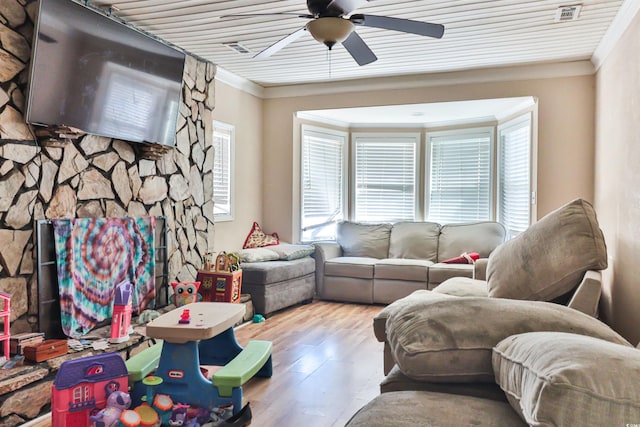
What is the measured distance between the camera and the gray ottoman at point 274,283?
16.2ft

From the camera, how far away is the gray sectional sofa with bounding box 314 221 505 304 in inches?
219

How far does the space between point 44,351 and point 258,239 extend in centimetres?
334

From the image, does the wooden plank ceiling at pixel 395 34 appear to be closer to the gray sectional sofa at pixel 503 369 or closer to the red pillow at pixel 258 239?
the red pillow at pixel 258 239

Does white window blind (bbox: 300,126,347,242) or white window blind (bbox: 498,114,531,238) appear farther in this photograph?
white window blind (bbox: 300,126,347,242)

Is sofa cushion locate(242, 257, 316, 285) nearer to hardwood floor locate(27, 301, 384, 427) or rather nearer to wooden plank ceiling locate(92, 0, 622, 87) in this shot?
hardwood floor locate(27, 301, 384, 427)

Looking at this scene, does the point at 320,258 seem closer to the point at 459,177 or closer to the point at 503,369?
the point at 459,177

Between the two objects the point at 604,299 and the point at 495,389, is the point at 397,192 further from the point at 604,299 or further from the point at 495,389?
the point at 495,389

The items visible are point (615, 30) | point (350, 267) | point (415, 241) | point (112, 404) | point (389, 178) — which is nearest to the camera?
point (112, 404)

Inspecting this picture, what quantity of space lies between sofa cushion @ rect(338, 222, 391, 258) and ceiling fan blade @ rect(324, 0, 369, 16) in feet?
12.9

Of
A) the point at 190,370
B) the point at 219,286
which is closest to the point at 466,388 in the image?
the point at 190,370

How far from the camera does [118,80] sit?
3516 mm

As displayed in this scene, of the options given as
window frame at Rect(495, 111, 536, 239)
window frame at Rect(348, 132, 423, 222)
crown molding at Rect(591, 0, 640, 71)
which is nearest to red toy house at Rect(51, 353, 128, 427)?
crown molding at Rect(591, 0, 640, 71)

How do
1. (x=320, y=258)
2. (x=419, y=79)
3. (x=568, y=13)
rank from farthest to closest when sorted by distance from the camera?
(x=320, y=258) < (x=419, y=79) < (x=568, y=13)

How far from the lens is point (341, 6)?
8.55 ft
